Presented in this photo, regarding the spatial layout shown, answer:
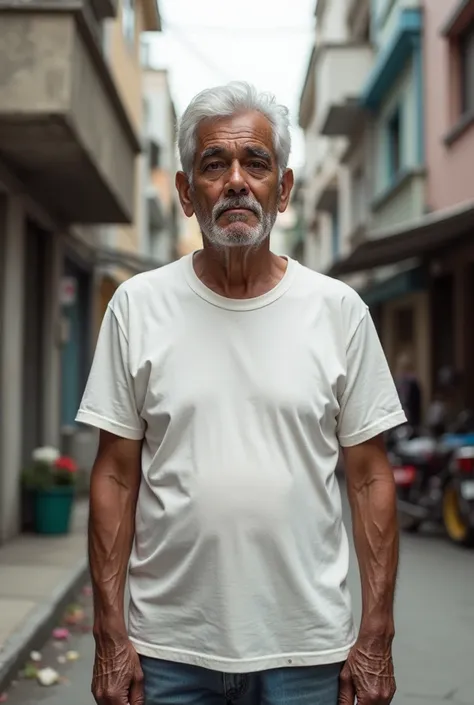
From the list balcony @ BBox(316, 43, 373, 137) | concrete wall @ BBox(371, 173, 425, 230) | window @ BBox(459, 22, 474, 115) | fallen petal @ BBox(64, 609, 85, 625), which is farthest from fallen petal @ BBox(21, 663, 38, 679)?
balcony @ BBox(316, 43, 373, 137)

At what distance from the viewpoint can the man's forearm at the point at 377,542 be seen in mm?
1986

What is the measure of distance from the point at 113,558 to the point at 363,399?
584mm

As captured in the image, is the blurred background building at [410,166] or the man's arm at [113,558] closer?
the man's arm at [113,558]

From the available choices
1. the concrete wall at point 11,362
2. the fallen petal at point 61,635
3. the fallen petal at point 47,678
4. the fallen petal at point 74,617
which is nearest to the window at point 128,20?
the concrete wall at point 11,362

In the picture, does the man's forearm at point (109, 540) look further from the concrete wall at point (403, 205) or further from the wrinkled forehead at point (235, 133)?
the concrete wall at point (403, 205)

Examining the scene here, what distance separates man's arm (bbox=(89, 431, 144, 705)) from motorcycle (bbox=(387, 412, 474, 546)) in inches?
270

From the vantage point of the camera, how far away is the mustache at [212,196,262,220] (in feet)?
6.57

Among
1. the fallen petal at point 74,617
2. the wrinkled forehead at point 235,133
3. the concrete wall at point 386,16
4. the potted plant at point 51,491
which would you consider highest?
the concrete wall at point 386,16

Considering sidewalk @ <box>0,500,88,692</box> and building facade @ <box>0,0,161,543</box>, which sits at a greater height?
building facade @ <box>0,0,161,543</box>

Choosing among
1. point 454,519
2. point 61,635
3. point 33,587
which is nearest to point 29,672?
point 61,635

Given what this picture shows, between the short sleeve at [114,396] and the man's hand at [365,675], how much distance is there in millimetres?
599

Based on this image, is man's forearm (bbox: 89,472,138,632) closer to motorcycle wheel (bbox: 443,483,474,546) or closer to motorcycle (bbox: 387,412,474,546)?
motorcycle (bbox: 387,412,474,546)

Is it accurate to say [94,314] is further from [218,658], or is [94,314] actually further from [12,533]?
[218,658]

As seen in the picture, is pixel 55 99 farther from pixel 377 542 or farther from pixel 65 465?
pixel 377 542
